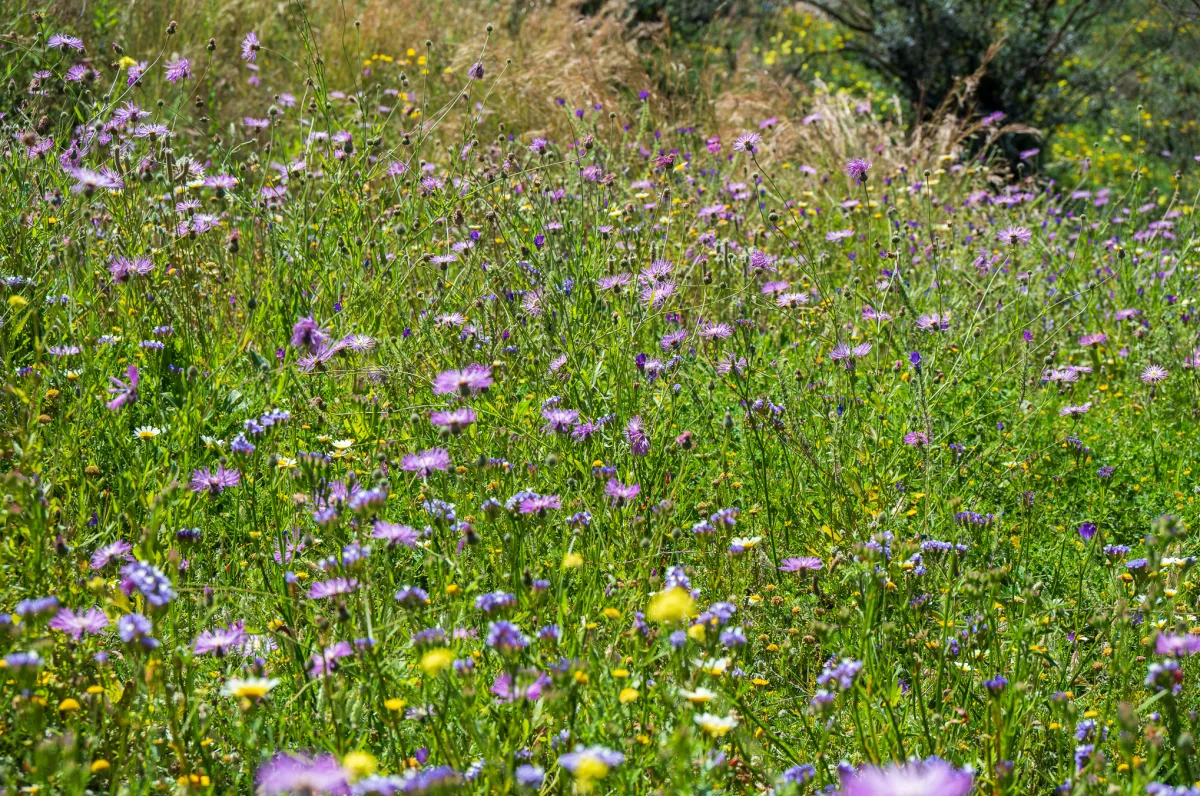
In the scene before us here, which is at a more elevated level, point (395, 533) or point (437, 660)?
point (395, 533)

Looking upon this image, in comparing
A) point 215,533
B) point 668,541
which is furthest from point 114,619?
point 668,541

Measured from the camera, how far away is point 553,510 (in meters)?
2.19

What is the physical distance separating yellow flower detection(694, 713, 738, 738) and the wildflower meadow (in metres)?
0.02

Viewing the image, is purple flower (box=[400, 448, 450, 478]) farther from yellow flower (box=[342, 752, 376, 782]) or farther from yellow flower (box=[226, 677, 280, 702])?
yellow flower (box=[342, 752, 376, 782])

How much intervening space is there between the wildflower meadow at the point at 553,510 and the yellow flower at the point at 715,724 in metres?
0.02

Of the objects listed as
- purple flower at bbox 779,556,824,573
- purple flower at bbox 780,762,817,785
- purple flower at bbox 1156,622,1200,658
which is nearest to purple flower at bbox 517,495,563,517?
purple flower at bbox 779,556,824,573

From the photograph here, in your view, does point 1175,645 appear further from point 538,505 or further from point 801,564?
point 538,505

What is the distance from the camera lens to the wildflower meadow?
1.56m

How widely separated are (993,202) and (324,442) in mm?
3245

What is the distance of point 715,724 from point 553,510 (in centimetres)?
81

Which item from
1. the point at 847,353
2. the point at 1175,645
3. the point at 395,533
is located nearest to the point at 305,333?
the point at 395,533

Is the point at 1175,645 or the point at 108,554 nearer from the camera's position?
the point at 1175,645

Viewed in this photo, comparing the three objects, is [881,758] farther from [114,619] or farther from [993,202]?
[993,202]

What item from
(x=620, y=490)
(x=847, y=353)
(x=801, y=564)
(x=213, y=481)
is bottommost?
(x=801, y=564)
